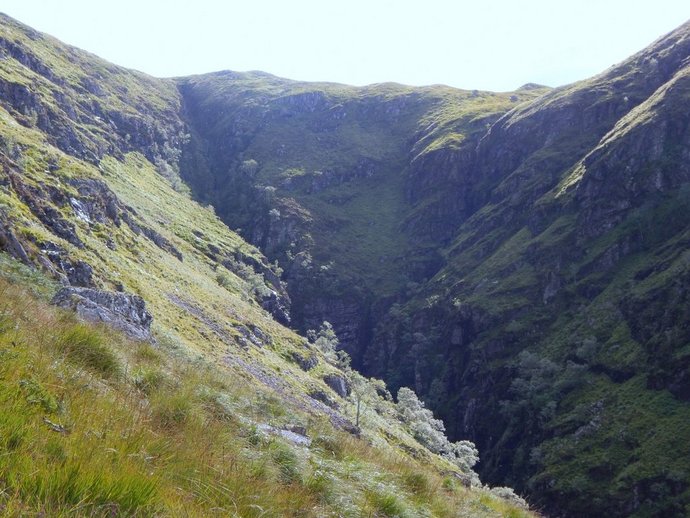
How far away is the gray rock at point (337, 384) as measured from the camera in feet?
230

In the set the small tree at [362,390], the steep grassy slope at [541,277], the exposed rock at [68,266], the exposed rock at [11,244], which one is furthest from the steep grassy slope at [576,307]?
the exposed rock at [11,244]

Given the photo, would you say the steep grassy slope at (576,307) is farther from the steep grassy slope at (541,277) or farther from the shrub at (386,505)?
the shrub at (386,505)

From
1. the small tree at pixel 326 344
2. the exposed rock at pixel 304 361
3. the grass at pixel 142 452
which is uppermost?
the grass at pixel 142 452

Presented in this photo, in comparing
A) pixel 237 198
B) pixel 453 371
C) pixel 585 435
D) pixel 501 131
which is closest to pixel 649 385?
pixel 585 435

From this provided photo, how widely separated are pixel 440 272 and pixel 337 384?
9044 cm

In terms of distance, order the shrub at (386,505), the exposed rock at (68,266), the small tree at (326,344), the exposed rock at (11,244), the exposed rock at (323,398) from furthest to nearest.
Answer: the small tree at (326,344)
the exposed rock at (323,398)
the exposed rock at (68,266)
the exposed rock at (11,244)
the shrub at (386,505)

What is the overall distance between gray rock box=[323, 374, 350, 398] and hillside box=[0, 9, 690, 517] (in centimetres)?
39

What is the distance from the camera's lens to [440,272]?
155 meters

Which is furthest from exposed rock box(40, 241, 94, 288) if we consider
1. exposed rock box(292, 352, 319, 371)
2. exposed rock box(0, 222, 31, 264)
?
exposed rock box(292, 352, 319, 371)

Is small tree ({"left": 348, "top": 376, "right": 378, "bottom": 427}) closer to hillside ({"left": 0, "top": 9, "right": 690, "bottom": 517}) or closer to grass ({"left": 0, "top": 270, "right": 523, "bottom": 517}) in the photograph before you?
hillside ({"left": 0, "top": 9, "right": 690, "bottom": 517})

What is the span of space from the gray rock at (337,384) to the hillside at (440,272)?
0.39 metres

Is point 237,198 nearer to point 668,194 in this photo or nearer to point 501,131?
point 501,131

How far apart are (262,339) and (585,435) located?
55.6 meters

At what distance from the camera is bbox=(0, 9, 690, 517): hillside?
42.4 m
